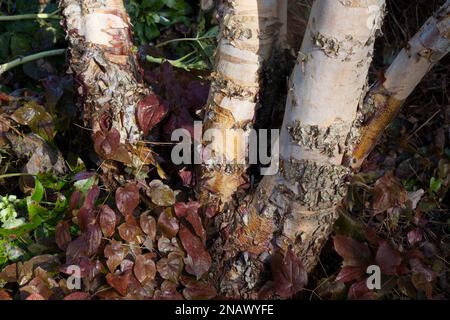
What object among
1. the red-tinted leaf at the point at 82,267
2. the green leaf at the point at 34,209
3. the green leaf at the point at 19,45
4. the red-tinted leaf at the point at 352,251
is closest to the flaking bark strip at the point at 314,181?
the red-tinted leaf at the point at 352,251

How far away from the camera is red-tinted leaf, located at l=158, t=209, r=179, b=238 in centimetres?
155

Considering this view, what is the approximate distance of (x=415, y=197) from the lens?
1917 millimetres

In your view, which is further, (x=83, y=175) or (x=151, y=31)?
(x=151, y=31)

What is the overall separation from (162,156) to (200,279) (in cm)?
42

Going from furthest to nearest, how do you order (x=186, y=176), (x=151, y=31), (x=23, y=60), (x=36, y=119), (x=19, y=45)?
(x=151, y=31), (x=19, y=45), (x=23, y=60), (x=36, y=119), (x=186, y=176)

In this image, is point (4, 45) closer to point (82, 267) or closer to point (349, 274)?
point (82, 267)

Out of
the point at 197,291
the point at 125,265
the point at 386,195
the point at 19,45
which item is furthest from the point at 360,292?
the point at 19,45

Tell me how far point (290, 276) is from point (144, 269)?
15.6 inches

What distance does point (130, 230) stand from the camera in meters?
1.53

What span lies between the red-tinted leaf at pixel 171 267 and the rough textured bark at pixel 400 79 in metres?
0.54

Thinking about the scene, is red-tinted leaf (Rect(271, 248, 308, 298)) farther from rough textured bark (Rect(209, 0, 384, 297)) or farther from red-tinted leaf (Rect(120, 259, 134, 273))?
red-tinted leaf (Rect(120, 259, 134, 273))

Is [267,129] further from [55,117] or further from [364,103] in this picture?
[55,117]

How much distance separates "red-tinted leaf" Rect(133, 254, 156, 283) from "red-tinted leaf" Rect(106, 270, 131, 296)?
40mm
